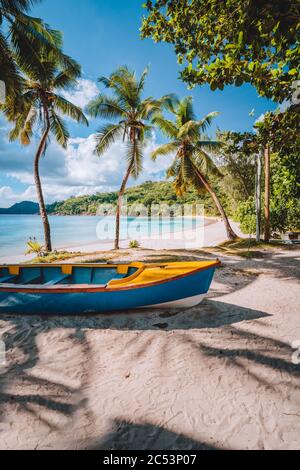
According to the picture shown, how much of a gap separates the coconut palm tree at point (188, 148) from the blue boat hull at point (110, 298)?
1154 cm

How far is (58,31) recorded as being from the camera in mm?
9828

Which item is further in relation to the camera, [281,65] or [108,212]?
[108,212]

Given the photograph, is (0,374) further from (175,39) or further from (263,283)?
(175,39)

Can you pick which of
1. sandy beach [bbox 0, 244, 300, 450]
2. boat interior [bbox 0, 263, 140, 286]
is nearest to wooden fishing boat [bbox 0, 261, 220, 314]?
sandy beach [bbox 0, 244, 300, 450]

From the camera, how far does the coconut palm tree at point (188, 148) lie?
14.2 metres

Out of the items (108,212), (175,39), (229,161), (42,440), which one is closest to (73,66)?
(175,39)

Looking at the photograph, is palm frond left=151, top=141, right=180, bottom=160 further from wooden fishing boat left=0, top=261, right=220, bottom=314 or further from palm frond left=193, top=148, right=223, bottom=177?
wooden fishing boat left=0, top=261, right=220, bottom=314

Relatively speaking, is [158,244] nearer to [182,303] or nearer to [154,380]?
[182,303]

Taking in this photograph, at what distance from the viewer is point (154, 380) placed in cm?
302

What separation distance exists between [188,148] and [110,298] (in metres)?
13.0

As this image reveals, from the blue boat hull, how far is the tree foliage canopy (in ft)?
10.9

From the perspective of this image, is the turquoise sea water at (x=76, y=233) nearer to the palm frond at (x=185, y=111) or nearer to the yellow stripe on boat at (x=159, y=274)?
the palm frond at (x=185, y=111)

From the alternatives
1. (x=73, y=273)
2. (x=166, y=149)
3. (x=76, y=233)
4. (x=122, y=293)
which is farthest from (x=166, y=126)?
(x=76, y=233)

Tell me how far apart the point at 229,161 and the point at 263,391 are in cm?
2497
